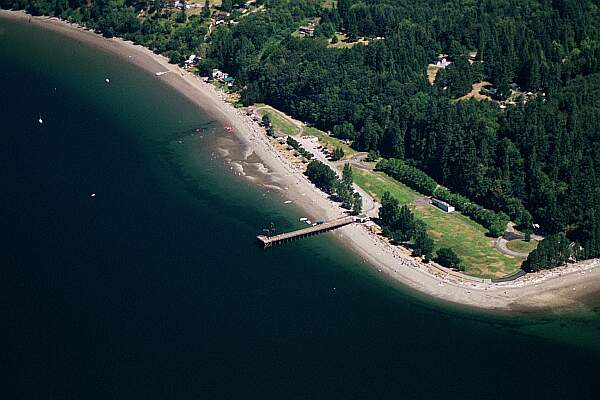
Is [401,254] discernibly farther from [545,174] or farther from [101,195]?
[101,195]

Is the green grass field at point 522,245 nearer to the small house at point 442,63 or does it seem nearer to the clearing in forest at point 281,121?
the clearing in forest at point 281,121

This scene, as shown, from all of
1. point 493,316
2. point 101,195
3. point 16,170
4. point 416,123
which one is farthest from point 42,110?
point 493,316

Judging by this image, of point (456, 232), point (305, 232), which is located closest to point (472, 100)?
point (456, 232)

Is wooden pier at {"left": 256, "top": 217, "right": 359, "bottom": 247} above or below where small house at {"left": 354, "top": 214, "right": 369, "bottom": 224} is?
above

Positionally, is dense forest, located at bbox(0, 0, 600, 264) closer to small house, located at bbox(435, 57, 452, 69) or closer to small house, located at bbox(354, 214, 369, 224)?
small house, located at bbox(435, 57, 452, 69)

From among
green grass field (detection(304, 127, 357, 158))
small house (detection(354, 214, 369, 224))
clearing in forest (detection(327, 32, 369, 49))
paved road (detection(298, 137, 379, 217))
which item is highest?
clearing in forest (detection(327, 32, 369, 49))

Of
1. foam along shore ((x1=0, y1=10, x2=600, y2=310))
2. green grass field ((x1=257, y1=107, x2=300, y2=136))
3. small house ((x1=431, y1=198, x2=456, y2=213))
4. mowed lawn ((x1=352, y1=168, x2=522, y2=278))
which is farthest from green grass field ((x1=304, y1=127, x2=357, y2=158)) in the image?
small house ((x1=431, y1=198, x2=456, y2=213))
